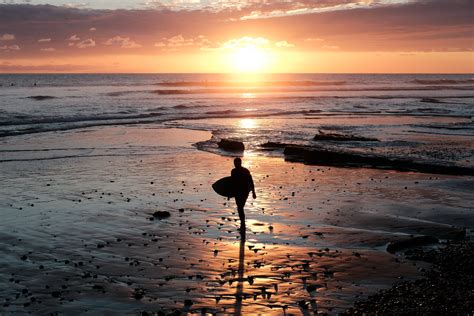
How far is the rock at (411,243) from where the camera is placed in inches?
514

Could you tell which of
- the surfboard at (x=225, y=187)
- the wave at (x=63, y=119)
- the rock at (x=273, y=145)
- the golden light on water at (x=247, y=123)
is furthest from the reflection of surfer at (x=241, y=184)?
the wave at (x=63, y=119)

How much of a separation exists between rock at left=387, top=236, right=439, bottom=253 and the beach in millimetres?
35

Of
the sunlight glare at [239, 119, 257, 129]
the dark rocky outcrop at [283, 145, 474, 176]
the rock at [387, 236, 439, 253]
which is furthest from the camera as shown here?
the sunlight glare at [239, 119, 257, 129]

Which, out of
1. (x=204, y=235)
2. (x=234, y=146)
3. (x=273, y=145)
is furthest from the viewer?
(x=273, y=145)

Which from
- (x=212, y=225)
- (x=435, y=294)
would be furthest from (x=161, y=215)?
(x=435, y=294)

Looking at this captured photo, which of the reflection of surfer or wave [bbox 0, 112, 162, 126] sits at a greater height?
wave [bbox 0, 112, 162, 126]

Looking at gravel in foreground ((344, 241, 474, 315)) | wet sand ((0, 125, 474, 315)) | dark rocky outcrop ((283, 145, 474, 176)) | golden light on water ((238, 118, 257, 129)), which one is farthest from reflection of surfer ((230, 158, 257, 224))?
golden light on water ((238, 118, 257, 129))

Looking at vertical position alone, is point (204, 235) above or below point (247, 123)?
below

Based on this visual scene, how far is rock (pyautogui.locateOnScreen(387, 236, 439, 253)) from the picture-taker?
1305 cm

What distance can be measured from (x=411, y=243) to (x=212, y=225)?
18.0ft

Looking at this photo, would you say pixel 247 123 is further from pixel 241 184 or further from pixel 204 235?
pixel 204 235

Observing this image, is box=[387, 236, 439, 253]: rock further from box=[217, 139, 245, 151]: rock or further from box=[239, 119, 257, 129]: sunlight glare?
box=[239, 119, 257, 129]: sunlight glare

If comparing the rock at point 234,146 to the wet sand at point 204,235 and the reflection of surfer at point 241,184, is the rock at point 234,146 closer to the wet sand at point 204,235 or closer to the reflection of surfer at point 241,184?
the wet sand at point 204,235

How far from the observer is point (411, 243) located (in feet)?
43.3
